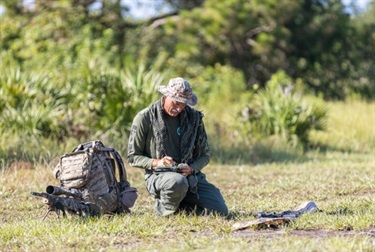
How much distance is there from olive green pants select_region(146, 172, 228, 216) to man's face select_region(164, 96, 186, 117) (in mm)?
573

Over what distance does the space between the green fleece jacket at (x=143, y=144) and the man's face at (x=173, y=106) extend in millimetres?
196

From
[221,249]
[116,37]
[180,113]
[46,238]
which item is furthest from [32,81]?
[116,37]

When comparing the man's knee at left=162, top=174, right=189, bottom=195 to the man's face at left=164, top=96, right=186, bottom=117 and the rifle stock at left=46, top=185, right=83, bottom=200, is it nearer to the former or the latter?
the man's face at left=164, top=96, right=186, bottom=117

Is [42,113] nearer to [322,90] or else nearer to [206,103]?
[206,103]

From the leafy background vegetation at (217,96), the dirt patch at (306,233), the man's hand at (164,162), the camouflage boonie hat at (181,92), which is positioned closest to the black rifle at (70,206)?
the leafy background vegetation at (217,96)

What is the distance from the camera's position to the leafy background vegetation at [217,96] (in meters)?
9.81

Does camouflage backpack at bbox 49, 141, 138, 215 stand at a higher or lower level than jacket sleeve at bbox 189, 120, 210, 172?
lower

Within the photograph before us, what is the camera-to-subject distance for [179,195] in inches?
320

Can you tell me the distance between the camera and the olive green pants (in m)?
8.09

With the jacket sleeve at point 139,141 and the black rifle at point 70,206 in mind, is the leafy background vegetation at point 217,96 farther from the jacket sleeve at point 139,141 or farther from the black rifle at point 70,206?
the jacket sleeve at point 139,141

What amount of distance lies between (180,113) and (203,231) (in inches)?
54.8

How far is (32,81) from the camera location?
54.1 feet

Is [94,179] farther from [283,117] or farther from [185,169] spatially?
[283,117]

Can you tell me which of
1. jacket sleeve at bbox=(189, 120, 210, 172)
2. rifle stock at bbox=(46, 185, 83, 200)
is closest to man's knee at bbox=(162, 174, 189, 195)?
jacket sleeve at bbox=(189, 120, 210, 172)
